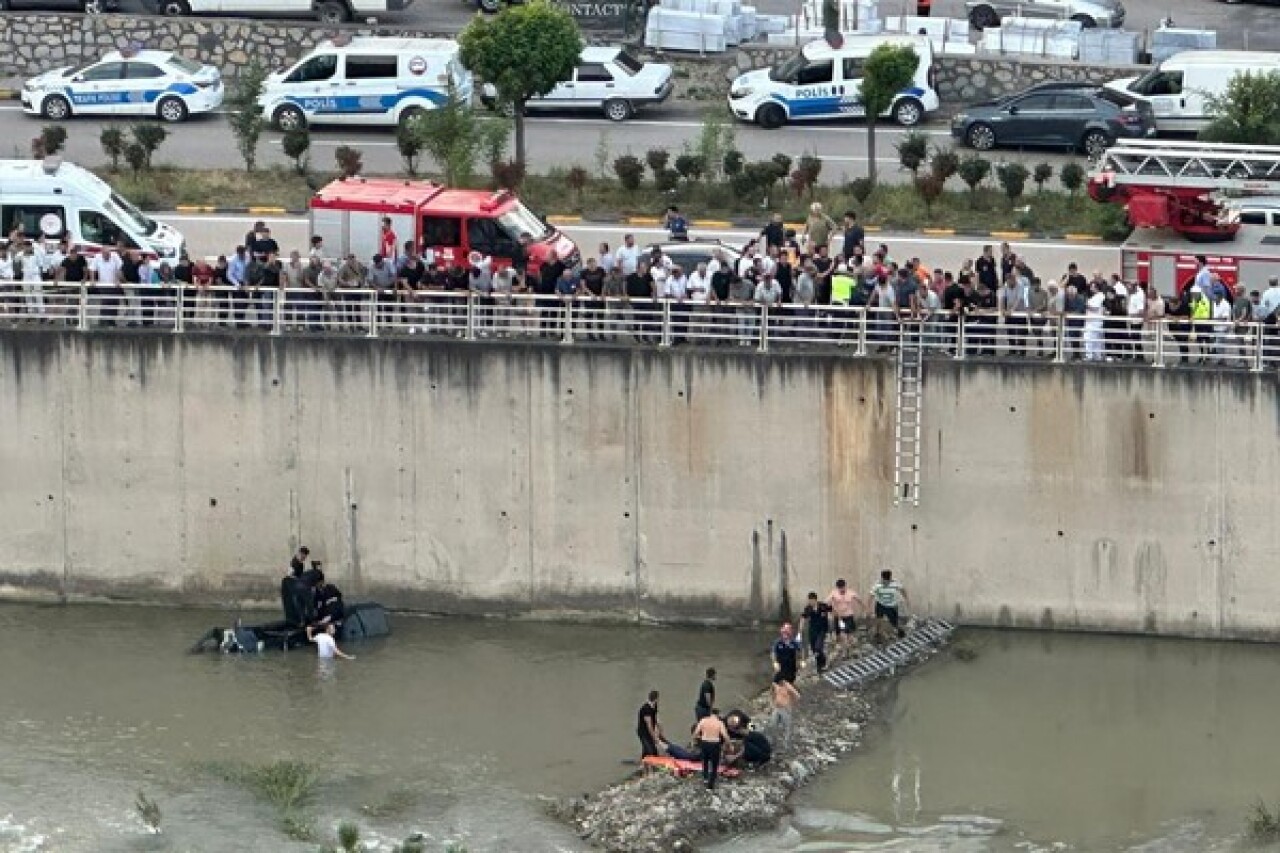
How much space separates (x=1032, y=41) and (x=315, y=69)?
10746 mm

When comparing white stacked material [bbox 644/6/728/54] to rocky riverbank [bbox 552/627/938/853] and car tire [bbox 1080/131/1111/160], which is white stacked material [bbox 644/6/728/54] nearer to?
car tire [bbox 1080/131/1111/160]

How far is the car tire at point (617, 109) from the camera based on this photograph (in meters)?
54.4

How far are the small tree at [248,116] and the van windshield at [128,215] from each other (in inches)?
202

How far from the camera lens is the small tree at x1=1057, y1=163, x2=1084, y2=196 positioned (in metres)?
49.4

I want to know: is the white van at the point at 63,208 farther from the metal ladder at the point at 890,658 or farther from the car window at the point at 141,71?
the metal ladder at the point at 890,658

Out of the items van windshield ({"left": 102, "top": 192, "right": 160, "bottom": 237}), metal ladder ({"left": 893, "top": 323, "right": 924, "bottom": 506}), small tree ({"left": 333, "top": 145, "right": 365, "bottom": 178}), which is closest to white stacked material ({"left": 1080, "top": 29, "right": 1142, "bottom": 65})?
small tree ({"left": 333, "top": 145, "right": 365, "bottom": 178})

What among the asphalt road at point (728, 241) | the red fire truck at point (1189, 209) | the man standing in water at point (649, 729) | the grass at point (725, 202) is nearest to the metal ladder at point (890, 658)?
the man standing in water at point (649, 729)

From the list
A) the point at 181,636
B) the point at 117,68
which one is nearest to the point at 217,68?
the point at 117,68

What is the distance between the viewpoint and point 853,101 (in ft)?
177

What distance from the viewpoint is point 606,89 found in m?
54.4

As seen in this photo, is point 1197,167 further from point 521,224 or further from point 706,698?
point 706,698

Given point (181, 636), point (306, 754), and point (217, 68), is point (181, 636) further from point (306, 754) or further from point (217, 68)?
point (217, 68)

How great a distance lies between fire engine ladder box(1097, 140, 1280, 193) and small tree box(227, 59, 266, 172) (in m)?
12.2

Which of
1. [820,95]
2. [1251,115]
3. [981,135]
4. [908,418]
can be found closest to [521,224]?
[908,418]
